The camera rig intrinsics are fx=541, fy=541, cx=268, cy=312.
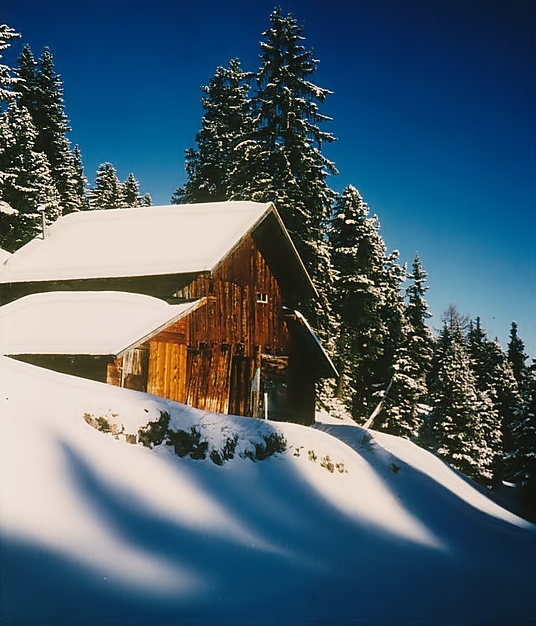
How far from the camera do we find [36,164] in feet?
123

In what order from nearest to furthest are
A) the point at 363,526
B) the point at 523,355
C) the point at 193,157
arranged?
the point at 363,526, the point at 193,157, the point at 523,355

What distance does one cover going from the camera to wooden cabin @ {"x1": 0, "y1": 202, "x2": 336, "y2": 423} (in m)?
19.3

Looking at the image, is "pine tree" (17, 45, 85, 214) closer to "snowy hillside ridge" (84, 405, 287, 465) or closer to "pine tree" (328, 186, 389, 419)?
"pine tree" (328, 186, 389, 419)

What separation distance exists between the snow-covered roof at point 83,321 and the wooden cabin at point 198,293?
125mm

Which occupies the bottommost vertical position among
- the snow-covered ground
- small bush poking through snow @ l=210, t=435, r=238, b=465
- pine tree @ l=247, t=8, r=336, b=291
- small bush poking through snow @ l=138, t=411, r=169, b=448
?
the snow-covered ground

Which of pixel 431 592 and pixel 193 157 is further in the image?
pixel 193 157

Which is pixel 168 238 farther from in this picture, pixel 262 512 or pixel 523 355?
pixel 523 355

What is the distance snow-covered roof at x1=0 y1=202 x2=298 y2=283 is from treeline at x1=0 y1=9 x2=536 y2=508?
4.72 meters

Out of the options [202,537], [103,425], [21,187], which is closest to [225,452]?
[103,425]

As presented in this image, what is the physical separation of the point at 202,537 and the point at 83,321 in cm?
1194

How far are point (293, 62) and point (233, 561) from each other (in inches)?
1019

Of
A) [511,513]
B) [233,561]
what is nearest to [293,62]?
[511,513]

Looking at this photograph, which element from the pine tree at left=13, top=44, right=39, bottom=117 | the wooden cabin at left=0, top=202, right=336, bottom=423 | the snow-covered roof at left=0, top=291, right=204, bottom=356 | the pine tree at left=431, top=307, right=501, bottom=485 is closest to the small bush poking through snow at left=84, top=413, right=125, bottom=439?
the snow-covered roof at left=0, top=291, right=204, bottom=356

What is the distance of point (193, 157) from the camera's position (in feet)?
143
